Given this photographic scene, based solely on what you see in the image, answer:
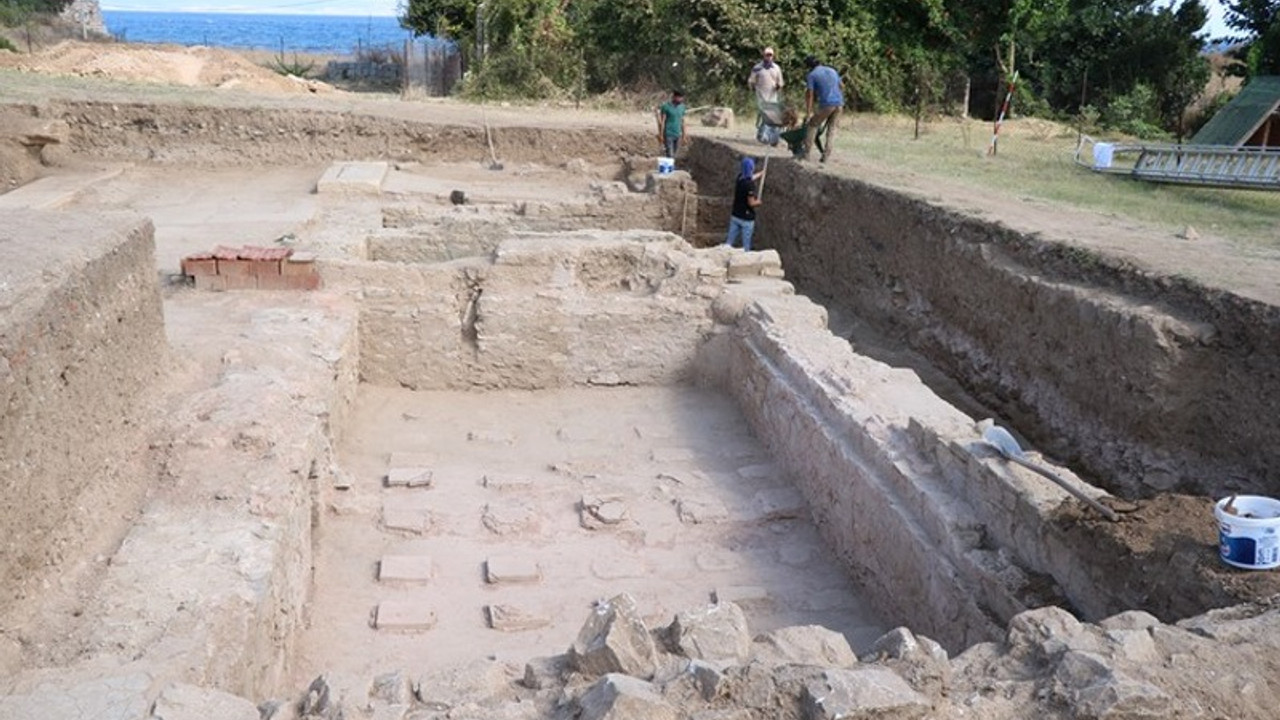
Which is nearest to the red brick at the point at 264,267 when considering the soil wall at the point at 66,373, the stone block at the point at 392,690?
the soil wall at the point at 66,373

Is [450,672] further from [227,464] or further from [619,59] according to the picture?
[619,59]

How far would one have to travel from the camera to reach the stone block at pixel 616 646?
3.14 meters

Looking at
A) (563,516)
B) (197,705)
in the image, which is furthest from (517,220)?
(197,705)

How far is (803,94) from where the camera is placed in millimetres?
19953

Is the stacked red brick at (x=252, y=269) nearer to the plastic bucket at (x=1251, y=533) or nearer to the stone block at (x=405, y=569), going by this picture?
the stone block at (x=405, y=569)

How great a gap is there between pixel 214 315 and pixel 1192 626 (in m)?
5.68

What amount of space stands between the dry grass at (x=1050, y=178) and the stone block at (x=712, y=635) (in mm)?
6286

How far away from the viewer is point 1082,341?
23.0 feet

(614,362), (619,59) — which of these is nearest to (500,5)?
(619,59)

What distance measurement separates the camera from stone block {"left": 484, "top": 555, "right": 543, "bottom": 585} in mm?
5184

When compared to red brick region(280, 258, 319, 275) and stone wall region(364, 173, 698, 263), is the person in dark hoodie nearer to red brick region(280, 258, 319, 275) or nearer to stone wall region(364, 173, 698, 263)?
stone wall region(364, 173, 698, 263)

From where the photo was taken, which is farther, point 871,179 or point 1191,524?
point 871,179

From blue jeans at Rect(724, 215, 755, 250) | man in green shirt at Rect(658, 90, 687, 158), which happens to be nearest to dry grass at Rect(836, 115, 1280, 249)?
blue jeans at Rect(724, 215, 755, 250)

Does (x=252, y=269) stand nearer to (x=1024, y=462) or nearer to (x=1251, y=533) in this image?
(x=1024, y=462)
